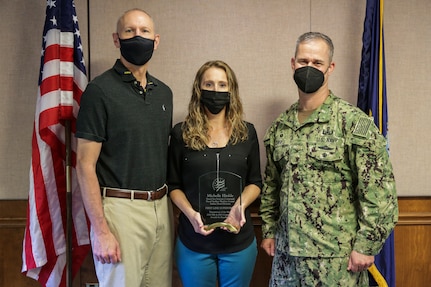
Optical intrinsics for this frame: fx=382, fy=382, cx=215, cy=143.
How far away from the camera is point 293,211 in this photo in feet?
5.78

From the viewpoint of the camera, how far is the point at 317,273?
1.72 m

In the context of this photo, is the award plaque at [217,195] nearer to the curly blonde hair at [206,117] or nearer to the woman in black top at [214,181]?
the woman in black top at [214,181]

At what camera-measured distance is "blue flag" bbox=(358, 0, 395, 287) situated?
2254 mm

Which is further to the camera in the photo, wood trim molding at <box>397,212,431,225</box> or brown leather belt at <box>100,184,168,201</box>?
wood trim molding at <box>397,212,431,225</box>

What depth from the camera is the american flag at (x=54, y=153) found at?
209 centimetres

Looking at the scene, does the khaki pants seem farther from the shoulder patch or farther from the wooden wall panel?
the shoulder patch

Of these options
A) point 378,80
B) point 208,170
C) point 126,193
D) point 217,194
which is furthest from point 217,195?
point 378,80

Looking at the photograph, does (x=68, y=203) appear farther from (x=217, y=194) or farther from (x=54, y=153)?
(x=217, y=194)

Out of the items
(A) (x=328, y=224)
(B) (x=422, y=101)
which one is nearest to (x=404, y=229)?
(B) (x=422, y=101)

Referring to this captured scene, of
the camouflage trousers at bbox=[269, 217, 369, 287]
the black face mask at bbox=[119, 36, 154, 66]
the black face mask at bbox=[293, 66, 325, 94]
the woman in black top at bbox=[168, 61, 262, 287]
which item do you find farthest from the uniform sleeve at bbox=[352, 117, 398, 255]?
the black face mask at bbox=[119, 36, 154, 66]

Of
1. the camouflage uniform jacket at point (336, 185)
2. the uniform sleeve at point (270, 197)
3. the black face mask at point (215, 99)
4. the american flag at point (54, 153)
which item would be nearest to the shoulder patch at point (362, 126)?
the camouflage uniform jacket at point (336, 185)

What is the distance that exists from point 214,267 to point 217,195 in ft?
1.22

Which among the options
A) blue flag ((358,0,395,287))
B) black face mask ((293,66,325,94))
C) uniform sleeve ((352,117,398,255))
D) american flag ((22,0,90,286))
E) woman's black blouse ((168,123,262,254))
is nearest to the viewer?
uniform sleeve ((352,117,398,255))

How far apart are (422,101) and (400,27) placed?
50 centimetres
